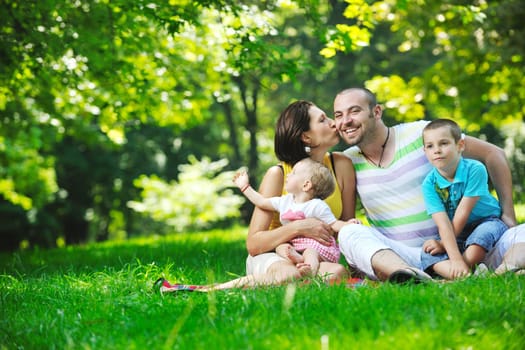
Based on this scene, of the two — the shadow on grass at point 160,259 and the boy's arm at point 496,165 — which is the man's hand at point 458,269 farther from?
the shadow on grass at point 160,259

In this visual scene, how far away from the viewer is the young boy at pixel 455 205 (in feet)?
14.6

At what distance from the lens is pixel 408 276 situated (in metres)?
4.06

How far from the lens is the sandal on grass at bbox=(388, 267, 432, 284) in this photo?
4.04 metres

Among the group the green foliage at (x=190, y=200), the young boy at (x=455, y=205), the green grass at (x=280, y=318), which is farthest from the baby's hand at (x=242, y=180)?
the green foliage at (x=190, y=200)

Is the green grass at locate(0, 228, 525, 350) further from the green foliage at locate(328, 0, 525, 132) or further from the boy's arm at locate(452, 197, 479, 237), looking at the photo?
the green foliage at locate(328, 0, 525, 132)

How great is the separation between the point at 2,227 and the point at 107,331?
2499cm

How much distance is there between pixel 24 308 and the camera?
4.15 metres

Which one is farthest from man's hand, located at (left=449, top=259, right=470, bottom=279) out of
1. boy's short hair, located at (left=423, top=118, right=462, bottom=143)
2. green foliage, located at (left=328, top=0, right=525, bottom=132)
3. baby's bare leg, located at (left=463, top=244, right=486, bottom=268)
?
green foliage, located at (left=328, top=0, right=525, bottom=132)

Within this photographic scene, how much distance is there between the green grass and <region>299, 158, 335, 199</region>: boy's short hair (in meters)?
1.01

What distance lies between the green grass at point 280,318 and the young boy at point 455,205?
0.63 m

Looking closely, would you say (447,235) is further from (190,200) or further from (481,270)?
(190,200)

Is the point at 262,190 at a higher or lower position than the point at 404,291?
higher

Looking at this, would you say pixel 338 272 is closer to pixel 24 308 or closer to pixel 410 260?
pixel 410 260

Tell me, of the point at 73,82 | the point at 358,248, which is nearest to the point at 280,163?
the point at 358,248
